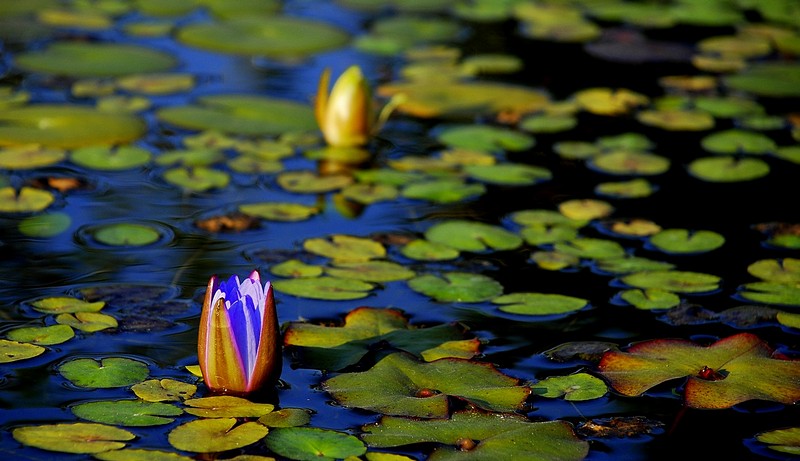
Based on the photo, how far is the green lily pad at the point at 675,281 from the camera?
9.66 feet

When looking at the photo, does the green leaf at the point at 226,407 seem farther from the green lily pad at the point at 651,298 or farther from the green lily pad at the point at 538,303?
the green lily pad at the point at 651,298

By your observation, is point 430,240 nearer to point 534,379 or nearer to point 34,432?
point 534,379

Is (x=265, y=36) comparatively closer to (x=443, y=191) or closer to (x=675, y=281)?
(x=443, y=191)

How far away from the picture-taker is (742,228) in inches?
135

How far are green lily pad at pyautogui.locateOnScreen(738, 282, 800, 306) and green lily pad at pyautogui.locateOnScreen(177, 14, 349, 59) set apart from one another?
282 centimetres

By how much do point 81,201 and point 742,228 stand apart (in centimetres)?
228

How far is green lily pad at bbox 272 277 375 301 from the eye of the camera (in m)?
2.83

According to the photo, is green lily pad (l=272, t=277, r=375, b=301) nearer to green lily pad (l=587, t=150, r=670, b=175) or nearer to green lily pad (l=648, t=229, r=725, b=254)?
green lily pad (l=648, t=229, r=725, b=254)

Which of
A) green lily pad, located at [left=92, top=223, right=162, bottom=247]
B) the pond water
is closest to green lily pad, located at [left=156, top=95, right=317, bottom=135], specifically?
the pond water

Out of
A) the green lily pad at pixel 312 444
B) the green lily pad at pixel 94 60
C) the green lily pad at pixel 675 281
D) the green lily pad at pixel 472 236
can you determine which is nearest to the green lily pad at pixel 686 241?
the green lily pad at pixel 675 281

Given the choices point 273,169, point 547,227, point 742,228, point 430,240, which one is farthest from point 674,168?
point 273,169

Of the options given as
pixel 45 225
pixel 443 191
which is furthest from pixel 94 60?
pixel 443 191

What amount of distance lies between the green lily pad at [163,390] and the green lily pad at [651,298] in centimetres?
128

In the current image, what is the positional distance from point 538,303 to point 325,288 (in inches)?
23.9
